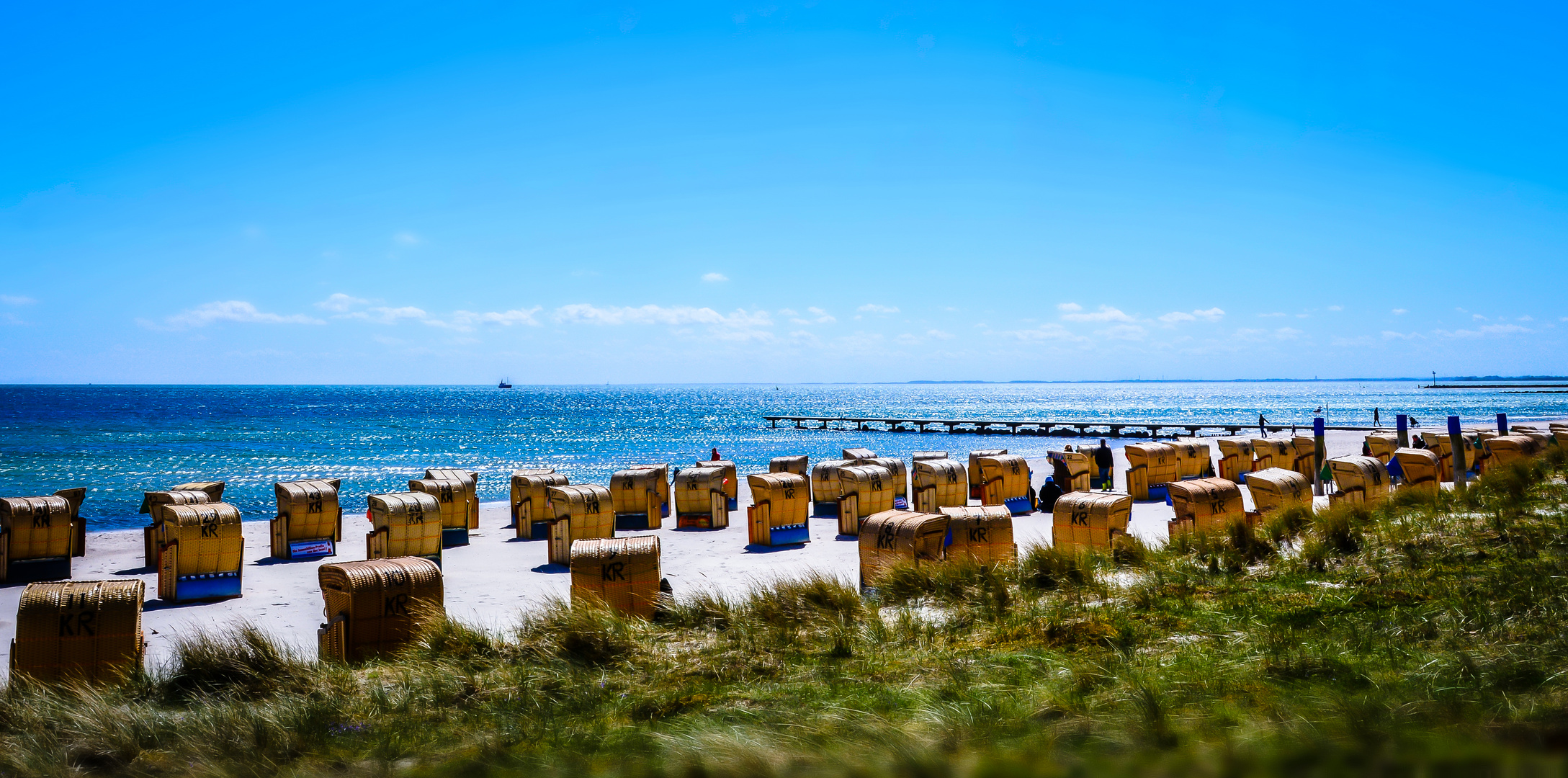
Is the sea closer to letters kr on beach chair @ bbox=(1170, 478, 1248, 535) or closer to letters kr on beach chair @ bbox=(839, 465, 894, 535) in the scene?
letters kr on beach chair @ bbox=(839, 465, 894, 535)

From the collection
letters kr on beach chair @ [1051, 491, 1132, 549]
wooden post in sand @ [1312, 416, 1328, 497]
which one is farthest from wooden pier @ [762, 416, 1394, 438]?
letters kr on beach chair @ [1051, 491, 1132, 549]

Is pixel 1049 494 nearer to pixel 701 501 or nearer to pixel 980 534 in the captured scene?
pixel 701 501

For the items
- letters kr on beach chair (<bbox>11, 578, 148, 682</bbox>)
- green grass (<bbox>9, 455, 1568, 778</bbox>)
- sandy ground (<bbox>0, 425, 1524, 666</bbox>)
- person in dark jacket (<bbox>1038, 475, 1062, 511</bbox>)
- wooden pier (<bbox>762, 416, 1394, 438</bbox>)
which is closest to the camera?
green grass (<bbox>9, 455, 1568, 778</bbox>)

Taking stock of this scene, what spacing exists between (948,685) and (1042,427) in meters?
75.8

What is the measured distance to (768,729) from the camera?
504 centimetres

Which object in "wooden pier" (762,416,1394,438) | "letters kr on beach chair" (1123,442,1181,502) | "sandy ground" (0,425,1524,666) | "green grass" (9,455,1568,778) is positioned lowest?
"wooden pier" (762,416,1394,438)

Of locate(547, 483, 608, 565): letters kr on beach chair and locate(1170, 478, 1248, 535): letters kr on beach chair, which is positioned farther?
locate(547, 483, 608, 565): letters kr on beach chair

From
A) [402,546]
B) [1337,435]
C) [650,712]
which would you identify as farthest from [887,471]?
[1337,435]

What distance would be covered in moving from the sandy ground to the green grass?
1.90 meters

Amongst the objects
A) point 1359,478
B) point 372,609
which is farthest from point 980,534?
point 1359,478

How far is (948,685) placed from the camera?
618 cm

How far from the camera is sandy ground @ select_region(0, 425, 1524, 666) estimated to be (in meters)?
12.4

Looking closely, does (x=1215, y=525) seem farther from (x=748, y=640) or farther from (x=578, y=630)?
(x=578, y=630)

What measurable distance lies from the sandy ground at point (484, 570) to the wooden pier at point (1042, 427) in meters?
46.0
